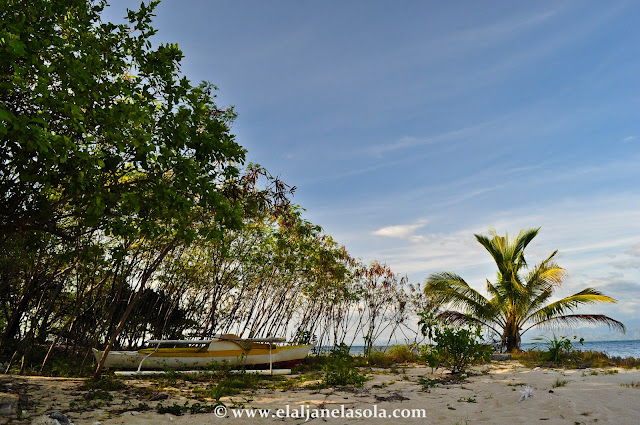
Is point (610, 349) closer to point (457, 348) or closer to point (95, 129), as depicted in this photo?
point (457, 348)

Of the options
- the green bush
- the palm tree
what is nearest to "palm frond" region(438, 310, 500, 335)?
the palm tree

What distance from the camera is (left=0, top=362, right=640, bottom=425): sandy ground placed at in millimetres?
5227

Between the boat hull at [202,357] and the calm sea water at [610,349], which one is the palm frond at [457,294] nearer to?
the calm sea water at [610,349]

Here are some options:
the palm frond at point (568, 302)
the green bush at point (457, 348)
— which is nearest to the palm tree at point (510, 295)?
the palm frond at point (568, 302)

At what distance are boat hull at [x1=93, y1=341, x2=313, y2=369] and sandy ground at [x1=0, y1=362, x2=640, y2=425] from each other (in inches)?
57.2

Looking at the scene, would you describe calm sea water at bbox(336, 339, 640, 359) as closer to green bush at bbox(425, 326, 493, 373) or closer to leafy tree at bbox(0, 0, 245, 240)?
green bush at bbox(425, 326, 493, 373)

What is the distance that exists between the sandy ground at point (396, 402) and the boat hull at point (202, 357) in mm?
1452

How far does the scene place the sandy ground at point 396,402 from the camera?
523 cm

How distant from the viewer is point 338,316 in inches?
714

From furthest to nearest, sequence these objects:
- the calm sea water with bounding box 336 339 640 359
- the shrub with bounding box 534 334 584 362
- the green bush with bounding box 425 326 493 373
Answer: the calm sea water with bounding box 336 339 640 359 → the shrub with bounding box 534 334 584 362 → the green bush with bounding box 425 326 493 373

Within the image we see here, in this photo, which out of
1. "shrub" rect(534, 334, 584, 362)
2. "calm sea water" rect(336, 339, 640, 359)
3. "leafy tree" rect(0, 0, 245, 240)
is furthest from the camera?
"calm sea water" rect(336, 339, 640, 359)

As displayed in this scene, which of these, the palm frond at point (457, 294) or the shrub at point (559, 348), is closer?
the shrub at point (559, 348)

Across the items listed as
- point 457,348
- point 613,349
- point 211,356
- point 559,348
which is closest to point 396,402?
point 457,348

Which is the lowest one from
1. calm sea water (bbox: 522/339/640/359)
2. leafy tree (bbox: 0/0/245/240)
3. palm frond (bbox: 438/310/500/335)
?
calm sea water (bbox: 522/339/640/359)
